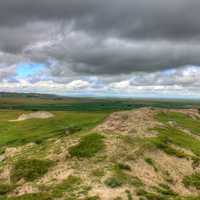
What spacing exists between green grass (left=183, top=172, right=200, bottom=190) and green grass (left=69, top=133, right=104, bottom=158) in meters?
13.0

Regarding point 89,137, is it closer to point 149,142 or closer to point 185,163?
point 149,142

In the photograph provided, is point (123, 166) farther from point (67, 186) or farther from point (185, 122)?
point (185, 122)

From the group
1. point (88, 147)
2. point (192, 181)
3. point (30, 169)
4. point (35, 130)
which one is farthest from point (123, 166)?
point (35, 130)

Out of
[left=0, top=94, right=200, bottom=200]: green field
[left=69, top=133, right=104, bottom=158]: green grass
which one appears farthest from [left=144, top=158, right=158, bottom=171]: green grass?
[left=69, top=133, right=104, bottom=158]: green grass

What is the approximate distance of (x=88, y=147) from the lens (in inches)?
1636

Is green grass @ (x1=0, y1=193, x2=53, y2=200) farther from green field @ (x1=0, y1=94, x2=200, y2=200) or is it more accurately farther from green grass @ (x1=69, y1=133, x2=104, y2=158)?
green grass @ (x1=69, y1=133, x2=104, y2=158)

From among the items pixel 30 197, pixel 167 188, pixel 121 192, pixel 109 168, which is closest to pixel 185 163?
pixel 167 188

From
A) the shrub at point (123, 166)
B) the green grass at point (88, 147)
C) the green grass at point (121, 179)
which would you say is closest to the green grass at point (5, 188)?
the green grass at point (88, 147)

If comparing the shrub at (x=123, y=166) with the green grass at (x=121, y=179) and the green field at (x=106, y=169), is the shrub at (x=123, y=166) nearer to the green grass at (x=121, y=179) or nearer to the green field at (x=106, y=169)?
the green field at (x=106, y=169)

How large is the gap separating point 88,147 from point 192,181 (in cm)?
1587

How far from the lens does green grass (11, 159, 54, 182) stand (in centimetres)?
3514

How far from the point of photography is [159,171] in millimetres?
37719

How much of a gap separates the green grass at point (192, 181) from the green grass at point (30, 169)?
62.1 ft

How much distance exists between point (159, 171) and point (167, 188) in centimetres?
471
